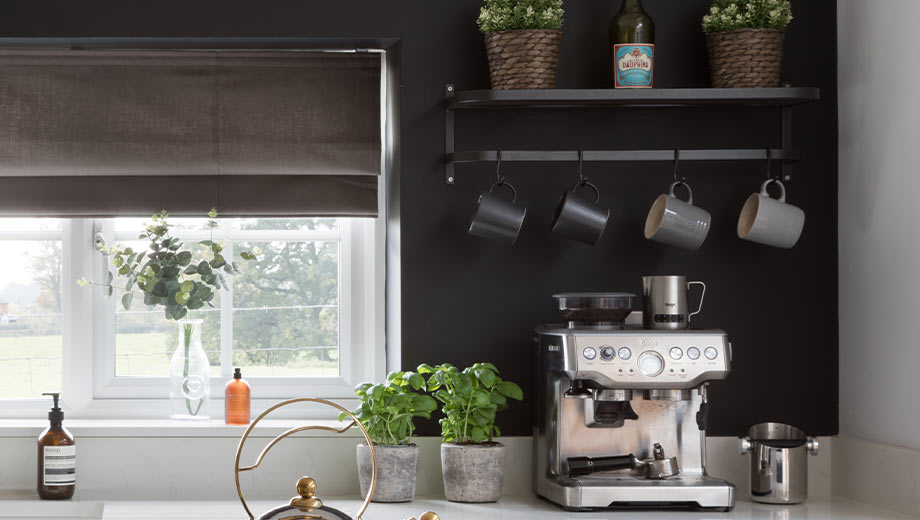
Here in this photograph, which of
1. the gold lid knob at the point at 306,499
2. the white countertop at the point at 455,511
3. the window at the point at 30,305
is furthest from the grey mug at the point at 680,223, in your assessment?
the window at the point at 30,305

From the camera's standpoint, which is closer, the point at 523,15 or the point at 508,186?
the point at 523,15

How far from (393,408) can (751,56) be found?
119cm

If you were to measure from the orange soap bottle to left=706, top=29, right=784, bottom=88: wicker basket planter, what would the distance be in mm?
1451

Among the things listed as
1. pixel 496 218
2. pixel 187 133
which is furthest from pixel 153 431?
pixel 496 218

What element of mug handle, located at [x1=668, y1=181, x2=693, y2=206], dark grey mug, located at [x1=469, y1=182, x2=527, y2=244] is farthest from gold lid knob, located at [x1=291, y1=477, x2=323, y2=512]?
mug handle, located at [x1=668, y1=181, x2=693, y2=206]

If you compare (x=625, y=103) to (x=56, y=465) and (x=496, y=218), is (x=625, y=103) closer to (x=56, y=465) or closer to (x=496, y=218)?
(x=496, y=218)

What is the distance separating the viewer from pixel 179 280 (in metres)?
2.66

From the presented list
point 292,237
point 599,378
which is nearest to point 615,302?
point 599,378

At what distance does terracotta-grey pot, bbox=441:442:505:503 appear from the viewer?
89.5 inches

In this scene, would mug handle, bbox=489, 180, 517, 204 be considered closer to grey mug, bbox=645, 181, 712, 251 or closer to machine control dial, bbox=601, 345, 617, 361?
grey mug, bbox=645, 181, 712, 251

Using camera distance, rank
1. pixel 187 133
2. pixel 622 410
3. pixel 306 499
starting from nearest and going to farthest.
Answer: pixel 306 499, pixel 622 410, pixel 187 133

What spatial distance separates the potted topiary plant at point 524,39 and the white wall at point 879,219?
77 centimetres

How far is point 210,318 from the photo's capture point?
2777 millimetres

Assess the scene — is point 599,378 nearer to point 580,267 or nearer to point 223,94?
point 580,267
